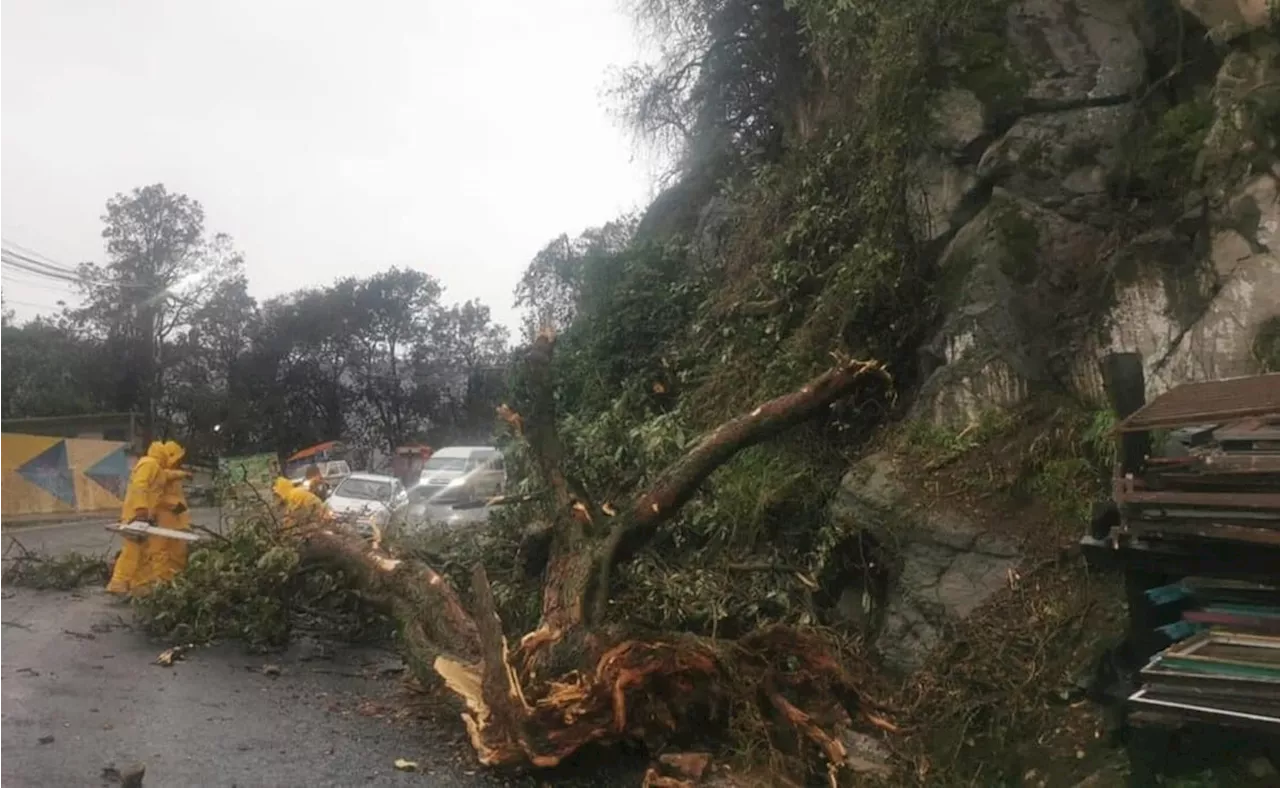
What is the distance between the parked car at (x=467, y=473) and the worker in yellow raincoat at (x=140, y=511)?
3435mm

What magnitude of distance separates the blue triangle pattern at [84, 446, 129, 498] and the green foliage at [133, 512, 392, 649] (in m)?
14.9

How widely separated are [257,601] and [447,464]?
11451 millimetres

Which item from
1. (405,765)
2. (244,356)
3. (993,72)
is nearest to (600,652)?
(405,765)

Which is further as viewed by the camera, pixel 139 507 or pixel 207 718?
pixel 139 507

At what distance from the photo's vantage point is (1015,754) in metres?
5.20

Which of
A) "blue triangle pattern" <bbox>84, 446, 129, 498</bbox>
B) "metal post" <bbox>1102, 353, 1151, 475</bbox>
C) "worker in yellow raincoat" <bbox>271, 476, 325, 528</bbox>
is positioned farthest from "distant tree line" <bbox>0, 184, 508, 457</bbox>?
"metal post" <bbox>1102, 353, 1151, 475</bbox>

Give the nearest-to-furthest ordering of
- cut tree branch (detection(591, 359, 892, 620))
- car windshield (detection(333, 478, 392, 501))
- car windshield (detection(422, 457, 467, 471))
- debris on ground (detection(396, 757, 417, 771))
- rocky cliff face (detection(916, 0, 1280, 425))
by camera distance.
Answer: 1. debris on ground (detection(396, 757, 417, 771))
2. rocky cliff face (detection(916, 0, 1280, 425))
3. cut tree branch (detection(591, 359, 892, 620))
4. car windshield (detection(333, 478, 392, 501))
5. car windshield (detection(422, 457, 467, 471))

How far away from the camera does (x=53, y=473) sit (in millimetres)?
22078

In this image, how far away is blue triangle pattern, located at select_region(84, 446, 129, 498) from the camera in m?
23.0

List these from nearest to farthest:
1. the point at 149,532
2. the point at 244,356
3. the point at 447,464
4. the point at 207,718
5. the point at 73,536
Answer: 1. the point at 207,718
2. the point at 149,532
3. the point at 73,536
4. the point at 447,464
5. the point at 244,356

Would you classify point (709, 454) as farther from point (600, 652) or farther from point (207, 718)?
point (207, 718)

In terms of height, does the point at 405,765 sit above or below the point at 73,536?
below

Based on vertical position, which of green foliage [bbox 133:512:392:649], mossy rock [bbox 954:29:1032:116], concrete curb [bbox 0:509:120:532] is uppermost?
mossy rock [bbox 954:29:1032:116]

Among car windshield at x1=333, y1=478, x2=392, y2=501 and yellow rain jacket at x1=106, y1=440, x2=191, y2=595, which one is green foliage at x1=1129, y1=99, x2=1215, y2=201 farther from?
car windshield at x1=333, y1=478, x2=392, y2=501
